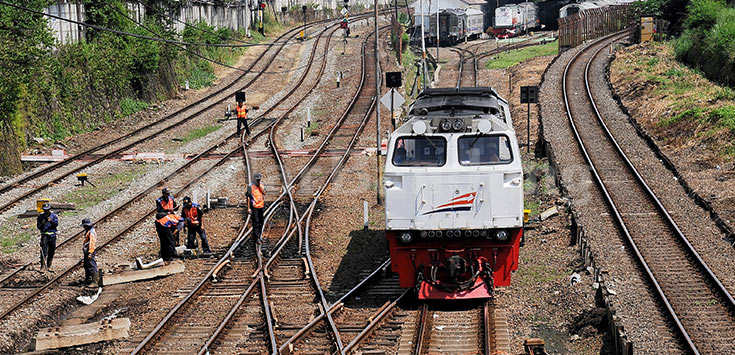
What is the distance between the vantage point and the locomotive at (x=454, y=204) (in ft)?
42.1

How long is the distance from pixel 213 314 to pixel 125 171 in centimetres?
1406

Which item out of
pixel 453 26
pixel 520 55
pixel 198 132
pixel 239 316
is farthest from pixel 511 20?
pixel 239 316

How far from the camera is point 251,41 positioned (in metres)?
59.2

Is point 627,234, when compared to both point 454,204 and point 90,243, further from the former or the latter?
point 90,243

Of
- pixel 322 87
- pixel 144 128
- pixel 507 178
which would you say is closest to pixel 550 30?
pixel 322 87

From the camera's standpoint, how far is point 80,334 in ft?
39.9

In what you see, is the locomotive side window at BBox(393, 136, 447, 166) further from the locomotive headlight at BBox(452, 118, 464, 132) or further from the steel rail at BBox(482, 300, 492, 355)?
the steel rail at BBox(482, 300, 492, 355)

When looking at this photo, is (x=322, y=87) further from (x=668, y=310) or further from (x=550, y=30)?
(x=550, y=30)

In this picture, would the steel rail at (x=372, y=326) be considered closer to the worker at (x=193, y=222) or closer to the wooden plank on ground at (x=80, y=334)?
the wooden plank on ground at (x=80, y=334)

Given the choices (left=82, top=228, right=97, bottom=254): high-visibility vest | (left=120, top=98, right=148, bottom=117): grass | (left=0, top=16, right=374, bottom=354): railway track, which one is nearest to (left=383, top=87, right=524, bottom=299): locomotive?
(left=82, top=228, right=97, bottom=254): high-visibility vest

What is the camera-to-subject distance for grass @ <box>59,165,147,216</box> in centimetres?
2219

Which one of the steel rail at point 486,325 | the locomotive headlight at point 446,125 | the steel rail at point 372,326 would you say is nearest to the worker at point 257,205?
the steel rail at point 372,326

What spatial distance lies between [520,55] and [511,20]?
1551 centimetres

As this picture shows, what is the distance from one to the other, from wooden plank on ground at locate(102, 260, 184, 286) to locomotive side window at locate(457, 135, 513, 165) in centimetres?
640
